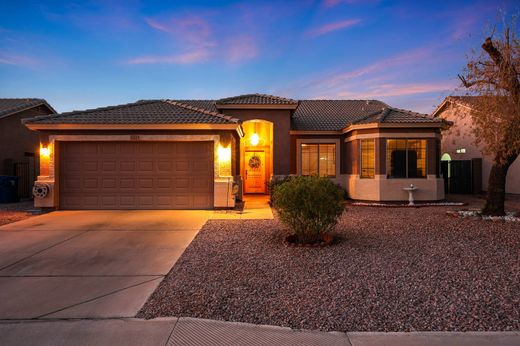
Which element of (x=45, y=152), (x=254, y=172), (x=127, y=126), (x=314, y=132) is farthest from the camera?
(x=254, y=172)

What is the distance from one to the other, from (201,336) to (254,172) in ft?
52.5

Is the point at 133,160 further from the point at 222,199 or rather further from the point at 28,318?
the point at 28,318

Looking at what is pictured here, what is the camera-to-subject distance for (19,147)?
1780 cm

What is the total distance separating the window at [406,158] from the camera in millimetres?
14336

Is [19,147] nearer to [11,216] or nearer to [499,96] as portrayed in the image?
[11,216]

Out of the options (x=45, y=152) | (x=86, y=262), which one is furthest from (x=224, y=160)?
(x=86, y=262)

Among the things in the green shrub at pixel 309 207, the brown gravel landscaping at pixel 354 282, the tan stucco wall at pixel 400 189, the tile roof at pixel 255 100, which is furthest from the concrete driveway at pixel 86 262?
the tan stucco wall at pixel 400 189

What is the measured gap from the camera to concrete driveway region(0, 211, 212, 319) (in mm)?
4070

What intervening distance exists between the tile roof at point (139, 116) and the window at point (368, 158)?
6432 millimetres

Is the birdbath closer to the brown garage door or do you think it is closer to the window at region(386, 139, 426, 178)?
the window at region(386, 139, 426, 178)

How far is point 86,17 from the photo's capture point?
43.1 ft

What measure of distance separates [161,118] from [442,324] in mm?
11149

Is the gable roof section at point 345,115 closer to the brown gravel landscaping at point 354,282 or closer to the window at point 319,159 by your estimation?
the window at point 319,159

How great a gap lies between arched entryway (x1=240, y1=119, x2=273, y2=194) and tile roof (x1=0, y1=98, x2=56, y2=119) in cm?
1250
